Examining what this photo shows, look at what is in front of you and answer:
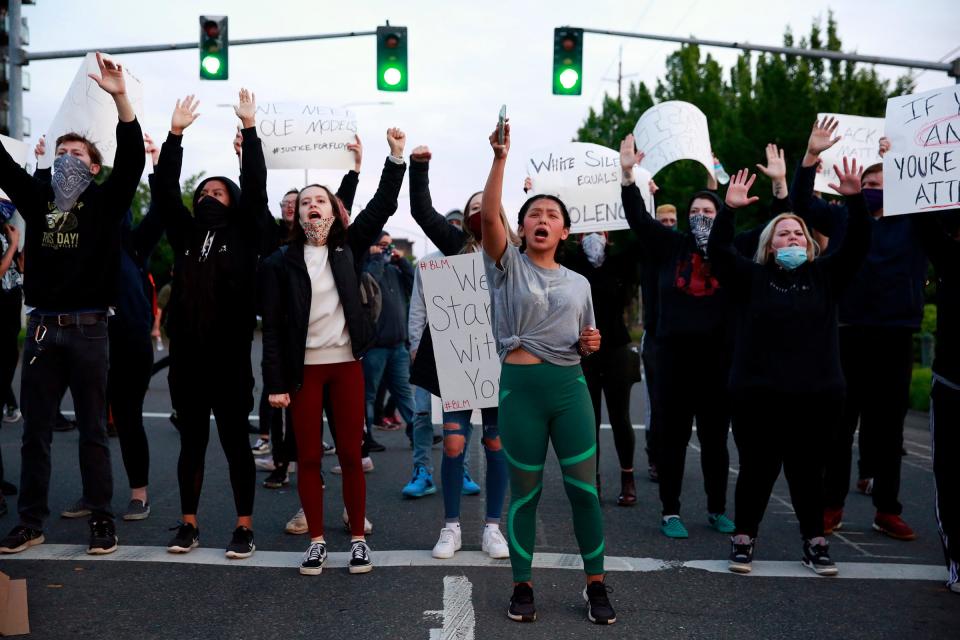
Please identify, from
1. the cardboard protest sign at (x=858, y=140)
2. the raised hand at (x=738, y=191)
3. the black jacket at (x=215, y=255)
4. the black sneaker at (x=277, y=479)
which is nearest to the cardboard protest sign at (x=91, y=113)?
the black jacket at (x=215, y=255)

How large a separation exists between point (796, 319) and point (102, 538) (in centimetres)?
384

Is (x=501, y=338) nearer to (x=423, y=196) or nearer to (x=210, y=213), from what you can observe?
(x=423, y=196)

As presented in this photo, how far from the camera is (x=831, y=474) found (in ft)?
19.1

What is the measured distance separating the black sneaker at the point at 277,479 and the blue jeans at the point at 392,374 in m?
1.26

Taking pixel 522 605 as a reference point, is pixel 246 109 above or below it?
above

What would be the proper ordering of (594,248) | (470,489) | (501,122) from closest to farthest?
1. (501,122)
2. (594,248)
3. (470,489)

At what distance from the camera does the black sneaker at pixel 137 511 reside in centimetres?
593

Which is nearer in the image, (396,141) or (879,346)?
(396,141)

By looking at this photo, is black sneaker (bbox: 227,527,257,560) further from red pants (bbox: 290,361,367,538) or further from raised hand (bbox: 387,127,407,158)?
raised hand (bbox: 387,127,407,158)

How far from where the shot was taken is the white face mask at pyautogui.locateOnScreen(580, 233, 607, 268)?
6469mm

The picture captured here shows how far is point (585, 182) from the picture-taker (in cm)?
684

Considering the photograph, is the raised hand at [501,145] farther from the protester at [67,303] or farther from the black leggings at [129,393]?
the black leggings at [129,393]

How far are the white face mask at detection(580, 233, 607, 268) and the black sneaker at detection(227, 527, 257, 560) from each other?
2869mm

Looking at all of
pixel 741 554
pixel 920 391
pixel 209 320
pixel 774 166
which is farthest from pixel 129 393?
pixel 920 391
